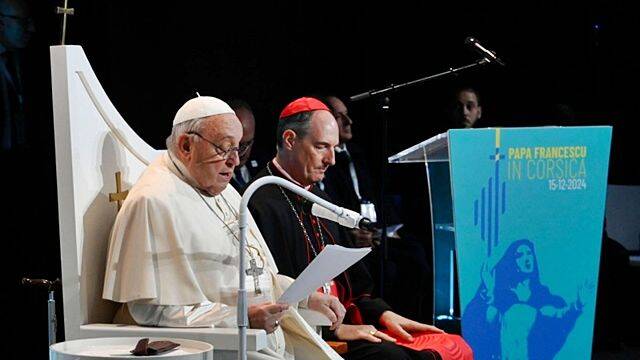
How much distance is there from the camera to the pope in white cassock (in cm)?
414

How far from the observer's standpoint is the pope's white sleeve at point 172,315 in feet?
13.6

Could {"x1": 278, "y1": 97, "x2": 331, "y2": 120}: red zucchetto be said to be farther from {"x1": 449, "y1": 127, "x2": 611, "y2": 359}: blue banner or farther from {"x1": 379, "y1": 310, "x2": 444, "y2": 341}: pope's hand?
{"x1": 379, "y1": 310, "x2": 444, "y2": 341}: pope's hand

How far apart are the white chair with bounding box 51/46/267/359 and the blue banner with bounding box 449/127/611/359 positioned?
6.20ft

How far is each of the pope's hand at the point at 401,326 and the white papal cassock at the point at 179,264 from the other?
2.68ft

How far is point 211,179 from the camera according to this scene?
444 cm

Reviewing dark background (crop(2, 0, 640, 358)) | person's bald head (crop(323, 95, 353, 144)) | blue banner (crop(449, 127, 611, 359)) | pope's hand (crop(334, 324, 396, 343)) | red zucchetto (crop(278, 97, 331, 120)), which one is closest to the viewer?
pope's hand (crop(334, 324, 396, 343))

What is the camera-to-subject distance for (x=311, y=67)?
8.45 meters

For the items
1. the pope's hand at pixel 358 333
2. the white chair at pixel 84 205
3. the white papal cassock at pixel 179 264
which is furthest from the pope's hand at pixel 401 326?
the white chair at pixel 84 205

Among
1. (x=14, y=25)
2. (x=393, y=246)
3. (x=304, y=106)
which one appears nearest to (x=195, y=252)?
(x=304, y=106)

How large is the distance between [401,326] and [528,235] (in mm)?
862

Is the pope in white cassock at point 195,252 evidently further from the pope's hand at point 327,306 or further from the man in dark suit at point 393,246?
the man in dark suit at point 393,246

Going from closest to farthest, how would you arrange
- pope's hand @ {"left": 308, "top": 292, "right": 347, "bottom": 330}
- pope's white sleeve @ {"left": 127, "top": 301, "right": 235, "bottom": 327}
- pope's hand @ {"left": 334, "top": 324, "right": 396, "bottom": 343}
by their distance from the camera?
pope's white sleeve @ {"left": 127, "top": 301, "right": 235, "bottom": 327}
pope's hand @ {"left": 308, "top": 292, "right": 347, "bottom": 330}
pope's hand @ {"left": 334, "top": 324, "right": 396, "bottom": 343}

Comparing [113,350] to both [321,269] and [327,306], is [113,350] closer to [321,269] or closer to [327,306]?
[321,269]

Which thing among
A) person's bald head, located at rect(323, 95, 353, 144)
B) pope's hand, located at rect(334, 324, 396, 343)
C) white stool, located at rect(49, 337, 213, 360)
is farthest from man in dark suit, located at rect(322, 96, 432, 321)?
white stool, located at rect(49, 337, 213, 360)
